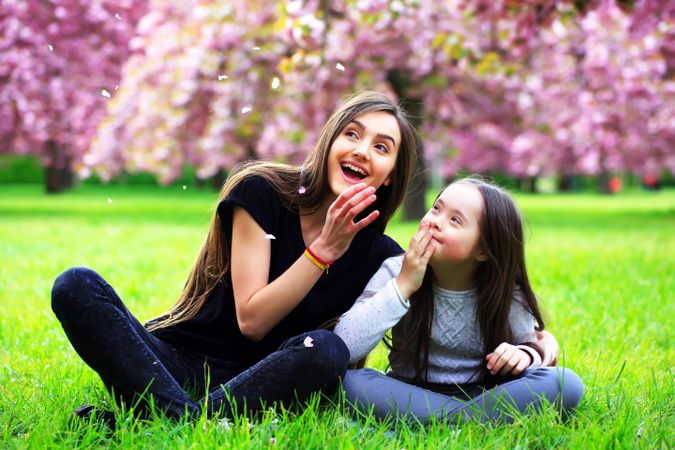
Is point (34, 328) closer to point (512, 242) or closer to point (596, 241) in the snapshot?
point (512, 242)

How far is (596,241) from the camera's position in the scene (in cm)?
1010

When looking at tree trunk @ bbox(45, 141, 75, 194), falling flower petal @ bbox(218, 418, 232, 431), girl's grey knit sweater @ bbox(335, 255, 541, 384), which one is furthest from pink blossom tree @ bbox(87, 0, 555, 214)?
falling flower petal @ bbox(218, 418, 232, 431)

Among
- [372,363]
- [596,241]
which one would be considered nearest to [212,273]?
[372,363]

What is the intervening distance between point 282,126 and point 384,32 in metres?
2.23

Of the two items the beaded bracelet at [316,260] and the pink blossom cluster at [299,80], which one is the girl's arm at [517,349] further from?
the pink blossom cluster at [299,80]

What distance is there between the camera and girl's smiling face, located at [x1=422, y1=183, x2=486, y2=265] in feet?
8.75

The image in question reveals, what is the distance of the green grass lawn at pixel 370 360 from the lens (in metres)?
2.19

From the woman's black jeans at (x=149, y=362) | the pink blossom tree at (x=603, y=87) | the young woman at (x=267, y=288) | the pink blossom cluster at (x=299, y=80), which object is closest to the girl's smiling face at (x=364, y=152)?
the young woman at (x=267, y=288)

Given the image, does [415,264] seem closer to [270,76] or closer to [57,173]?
[270,76]

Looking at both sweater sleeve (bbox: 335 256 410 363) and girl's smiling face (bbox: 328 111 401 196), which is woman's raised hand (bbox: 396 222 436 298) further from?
A: girl's smiling face (bbox: 328 111 401 196)

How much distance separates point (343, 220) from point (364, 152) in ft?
1.21

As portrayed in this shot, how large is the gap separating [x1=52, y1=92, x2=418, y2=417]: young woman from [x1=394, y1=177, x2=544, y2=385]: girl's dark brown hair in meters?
0.25

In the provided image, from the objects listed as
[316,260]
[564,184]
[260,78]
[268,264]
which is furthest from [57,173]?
[316,260]

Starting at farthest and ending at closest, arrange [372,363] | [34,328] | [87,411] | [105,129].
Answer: [105,129]
[34,328]
[372,363]
[87,411]
